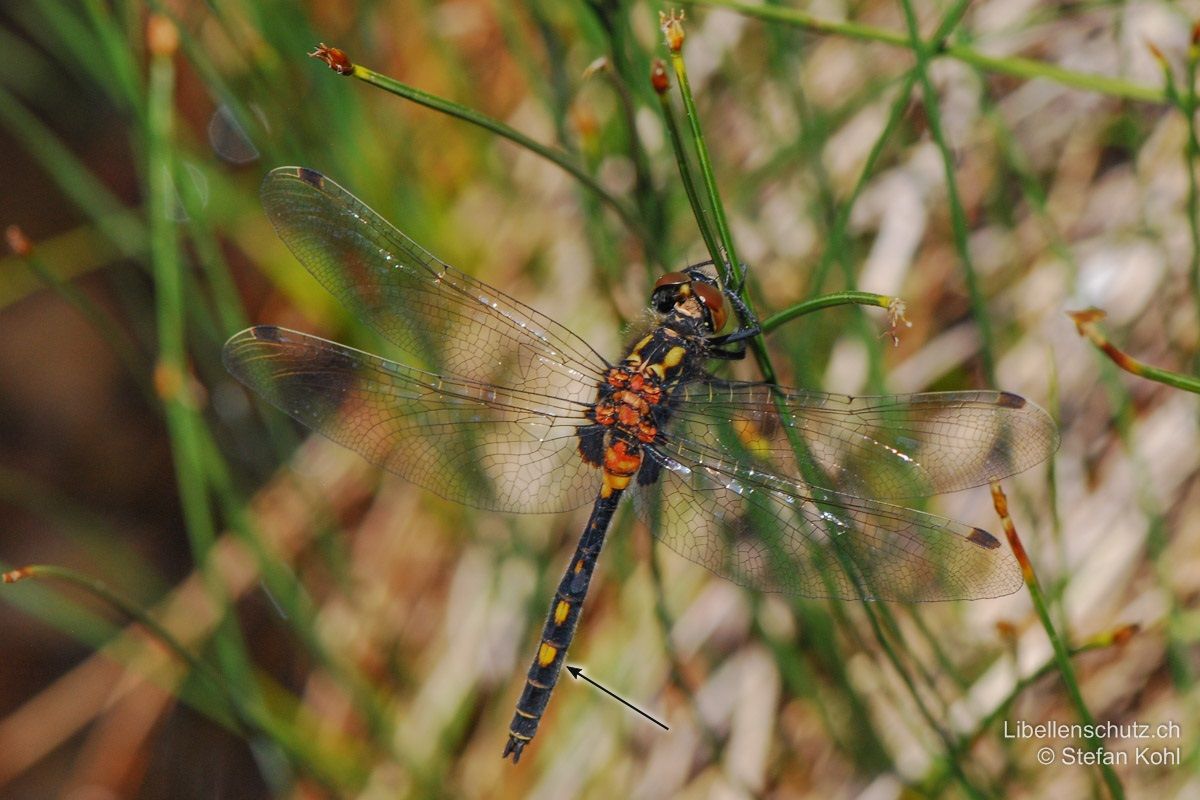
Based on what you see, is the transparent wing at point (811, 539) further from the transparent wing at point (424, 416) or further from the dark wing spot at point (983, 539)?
the transparent wing at point (424, 416)

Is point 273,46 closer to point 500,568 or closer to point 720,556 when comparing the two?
point 500,568

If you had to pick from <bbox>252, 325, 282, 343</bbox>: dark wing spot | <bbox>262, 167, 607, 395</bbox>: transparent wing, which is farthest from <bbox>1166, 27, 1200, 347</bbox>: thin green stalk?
<bbox>252, 325, 282, 343</bbox>: dark wing spot

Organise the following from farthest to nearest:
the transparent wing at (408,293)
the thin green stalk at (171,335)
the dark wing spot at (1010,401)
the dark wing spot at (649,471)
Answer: the thin green stalk at (171,335), the dark wing spot at (649,471), the transparent wing at (408,293), the dark wing spot at (1010,401)

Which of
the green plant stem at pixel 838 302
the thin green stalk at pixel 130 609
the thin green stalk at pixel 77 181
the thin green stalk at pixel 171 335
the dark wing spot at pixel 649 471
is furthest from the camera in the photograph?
the thin green stalk at pixel 77 181

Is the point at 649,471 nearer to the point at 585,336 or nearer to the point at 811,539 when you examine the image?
the point at 811,539

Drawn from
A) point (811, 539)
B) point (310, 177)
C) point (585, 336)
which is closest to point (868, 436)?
point (811, 539)

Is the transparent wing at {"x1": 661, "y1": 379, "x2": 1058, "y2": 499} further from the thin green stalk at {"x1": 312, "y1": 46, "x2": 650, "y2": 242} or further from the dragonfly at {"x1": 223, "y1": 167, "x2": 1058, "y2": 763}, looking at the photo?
the thin green stalk at {"x1": 312, "y1": 46, "x2": 650, "y2": 242}

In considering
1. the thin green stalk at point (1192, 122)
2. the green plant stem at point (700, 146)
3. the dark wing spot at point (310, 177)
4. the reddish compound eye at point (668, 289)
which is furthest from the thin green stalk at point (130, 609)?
the thin green stalk at point (1192, 122)

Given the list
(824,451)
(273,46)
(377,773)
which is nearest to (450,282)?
(824,451)
